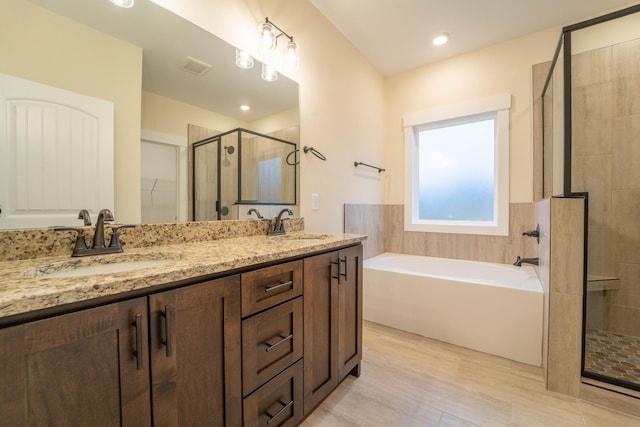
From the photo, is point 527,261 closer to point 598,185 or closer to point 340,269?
point 598,185

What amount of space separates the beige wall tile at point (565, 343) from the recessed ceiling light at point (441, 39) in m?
2.21

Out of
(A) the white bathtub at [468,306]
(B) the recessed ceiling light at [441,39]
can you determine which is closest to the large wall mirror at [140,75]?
(A) the white bathtub at [468,306]

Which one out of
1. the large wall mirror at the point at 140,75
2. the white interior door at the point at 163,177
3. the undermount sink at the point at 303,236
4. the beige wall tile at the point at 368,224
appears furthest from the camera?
the beige wall tile at the point at 368,224

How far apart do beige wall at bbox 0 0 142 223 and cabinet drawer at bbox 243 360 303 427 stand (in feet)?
2.87

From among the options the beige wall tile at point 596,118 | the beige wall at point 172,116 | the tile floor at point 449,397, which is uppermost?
the beige wall tile at point 596,118

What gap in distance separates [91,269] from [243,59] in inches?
52.0

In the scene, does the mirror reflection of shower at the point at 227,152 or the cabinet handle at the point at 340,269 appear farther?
the mirror reflection of shower at the point at 227,152

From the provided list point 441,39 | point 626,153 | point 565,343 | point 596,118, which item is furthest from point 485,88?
point 565,343

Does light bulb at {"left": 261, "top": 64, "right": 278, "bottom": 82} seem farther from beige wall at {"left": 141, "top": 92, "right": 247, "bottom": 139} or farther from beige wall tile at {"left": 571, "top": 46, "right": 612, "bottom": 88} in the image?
beige wall tile at {"left": 571, "top": 46, "right": 612, "bottom": 88}

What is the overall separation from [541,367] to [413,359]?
0.80 m

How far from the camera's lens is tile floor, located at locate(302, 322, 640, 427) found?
49.4 inches

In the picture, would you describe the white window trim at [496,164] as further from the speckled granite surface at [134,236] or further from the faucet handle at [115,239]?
the faucet handle at [115,239]

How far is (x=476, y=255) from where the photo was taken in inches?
101

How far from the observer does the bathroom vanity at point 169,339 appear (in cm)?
52
